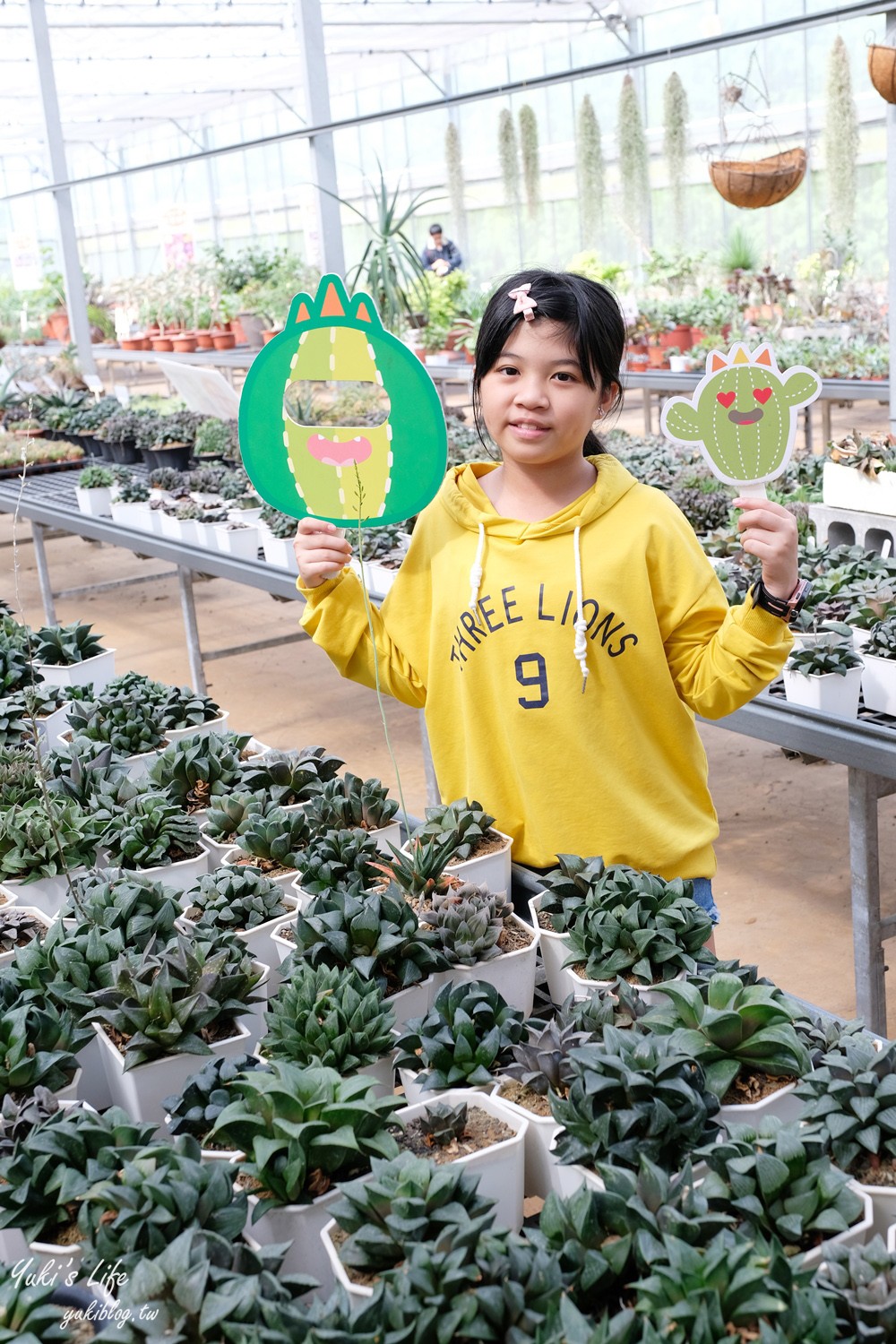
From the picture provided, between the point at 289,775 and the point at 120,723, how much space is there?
540mm

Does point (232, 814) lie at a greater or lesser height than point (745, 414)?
lesser

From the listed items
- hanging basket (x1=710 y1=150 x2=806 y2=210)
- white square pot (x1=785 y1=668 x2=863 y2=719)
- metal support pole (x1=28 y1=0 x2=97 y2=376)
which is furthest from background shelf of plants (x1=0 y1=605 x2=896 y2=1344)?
metal support pole (x1=28 y1=0 x2=97 y2=376)

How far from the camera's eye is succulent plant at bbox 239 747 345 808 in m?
1.90

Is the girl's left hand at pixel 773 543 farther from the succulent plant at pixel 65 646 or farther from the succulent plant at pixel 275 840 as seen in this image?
the succulent plant at pixel 65 646

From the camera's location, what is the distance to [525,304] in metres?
1.54

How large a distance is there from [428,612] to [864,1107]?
3.15 feet

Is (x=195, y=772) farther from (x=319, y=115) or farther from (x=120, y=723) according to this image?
(x=319, y=115)

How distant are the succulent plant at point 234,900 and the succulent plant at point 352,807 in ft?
0.57

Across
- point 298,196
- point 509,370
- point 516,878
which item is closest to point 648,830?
point 516,878

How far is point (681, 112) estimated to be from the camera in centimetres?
1012

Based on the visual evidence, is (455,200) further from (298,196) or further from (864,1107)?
(864,1107)

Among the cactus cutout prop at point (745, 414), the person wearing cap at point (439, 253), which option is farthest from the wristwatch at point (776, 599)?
the person wearing cap at point (439, 253)

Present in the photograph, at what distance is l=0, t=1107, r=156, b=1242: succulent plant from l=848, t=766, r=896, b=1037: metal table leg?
1594 millimetres

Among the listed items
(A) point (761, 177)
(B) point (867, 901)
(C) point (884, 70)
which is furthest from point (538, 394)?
(A) point (761, 177)
